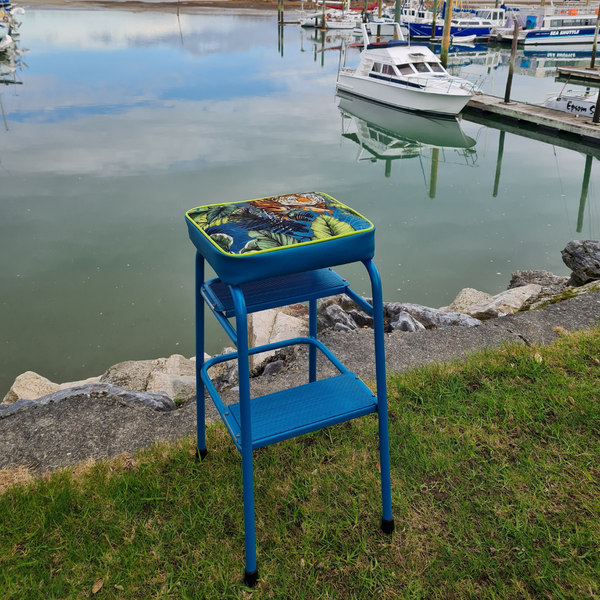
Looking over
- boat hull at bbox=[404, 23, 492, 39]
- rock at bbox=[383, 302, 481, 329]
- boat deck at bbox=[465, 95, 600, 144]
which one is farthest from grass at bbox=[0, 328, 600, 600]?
boat hull at bbox=[404, 23, 492, 39]

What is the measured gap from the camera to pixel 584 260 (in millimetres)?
5738

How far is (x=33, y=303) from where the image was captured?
293 inches

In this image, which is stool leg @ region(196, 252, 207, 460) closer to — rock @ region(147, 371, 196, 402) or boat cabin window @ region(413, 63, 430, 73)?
rock @ region(147, 371, 196, 402)

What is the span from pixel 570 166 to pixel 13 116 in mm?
19512

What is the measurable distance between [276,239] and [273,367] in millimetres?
2123

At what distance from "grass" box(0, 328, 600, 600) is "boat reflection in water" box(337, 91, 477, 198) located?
1077 cm

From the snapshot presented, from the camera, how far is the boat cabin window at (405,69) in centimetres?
1916

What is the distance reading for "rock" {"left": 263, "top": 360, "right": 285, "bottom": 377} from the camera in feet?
12.7

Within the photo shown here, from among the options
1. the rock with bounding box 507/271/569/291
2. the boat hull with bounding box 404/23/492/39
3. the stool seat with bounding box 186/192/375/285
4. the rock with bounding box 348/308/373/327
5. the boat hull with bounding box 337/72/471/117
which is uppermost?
the boat hull with bounding box 404/23/492/39

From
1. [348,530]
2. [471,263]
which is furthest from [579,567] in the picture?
[471,263]

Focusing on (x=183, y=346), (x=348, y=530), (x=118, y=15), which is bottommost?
(x=183, y=346)

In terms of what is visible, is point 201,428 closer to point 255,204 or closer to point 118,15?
point 255,204

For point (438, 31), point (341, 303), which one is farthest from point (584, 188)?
point (438, 31)

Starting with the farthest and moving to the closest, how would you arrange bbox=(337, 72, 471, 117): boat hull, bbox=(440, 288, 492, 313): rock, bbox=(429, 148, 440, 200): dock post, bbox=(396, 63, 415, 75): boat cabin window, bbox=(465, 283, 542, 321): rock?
1. bbox=(396, 63, 415, 75): boat cabin window
2. bbox=(337, 72, 471, 117): boat hull
3. bbox=(429, 148, 440, 200): dock post
4. bbox=(440, 288, 492, 313): rock
5. bbox=(465, 283, 542, 321): rock
